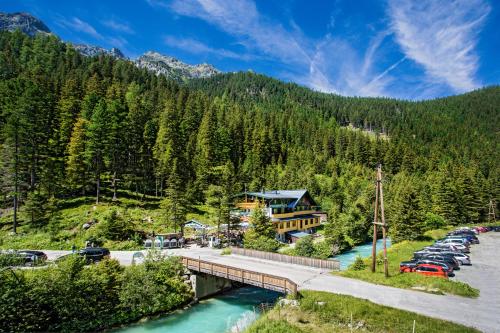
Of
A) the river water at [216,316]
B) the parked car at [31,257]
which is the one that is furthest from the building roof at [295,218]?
the parked car at [31,257]

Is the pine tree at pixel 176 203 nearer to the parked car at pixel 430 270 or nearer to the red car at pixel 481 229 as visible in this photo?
the parked car at pixel 430 270

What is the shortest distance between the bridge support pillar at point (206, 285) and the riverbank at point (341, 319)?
518 inches

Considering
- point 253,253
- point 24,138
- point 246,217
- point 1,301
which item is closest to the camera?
point 1,301

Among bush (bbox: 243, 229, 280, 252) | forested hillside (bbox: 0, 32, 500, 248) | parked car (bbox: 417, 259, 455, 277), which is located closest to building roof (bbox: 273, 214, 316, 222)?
forested hillside (bbox: 0, 32, 500, 248)

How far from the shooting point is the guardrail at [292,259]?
29656mm

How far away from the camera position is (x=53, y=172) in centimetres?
5350

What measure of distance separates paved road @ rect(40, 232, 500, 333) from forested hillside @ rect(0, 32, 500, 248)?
13.7m

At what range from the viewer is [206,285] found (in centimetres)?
3272

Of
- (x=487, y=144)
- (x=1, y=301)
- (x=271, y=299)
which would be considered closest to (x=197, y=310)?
(x=271, y=299)

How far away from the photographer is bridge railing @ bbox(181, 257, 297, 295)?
23.7 m

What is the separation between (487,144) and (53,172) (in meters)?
191

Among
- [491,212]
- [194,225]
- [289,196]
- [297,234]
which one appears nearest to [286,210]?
[289,196]

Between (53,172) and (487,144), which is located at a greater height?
(487,144)

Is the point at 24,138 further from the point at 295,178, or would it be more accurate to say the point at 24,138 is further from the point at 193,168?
the point at 295,178
